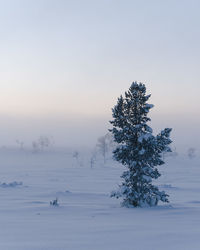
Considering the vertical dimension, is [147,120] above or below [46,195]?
above

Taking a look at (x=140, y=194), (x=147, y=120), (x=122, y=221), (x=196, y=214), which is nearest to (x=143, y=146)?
(x=147, y=120)

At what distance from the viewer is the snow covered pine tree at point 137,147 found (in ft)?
55.9

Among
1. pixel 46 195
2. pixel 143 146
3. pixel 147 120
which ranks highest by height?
pixel 147 120

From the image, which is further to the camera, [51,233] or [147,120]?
[147,120]

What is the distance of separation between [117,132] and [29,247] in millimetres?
10380

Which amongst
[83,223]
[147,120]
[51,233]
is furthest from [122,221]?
[147,120]

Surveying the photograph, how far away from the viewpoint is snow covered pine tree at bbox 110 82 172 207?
17047 mm

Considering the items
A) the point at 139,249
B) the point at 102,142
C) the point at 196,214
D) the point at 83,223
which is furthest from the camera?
the point at 102,142

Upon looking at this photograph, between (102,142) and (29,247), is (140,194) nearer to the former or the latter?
(29,247)

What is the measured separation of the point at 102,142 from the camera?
106 m

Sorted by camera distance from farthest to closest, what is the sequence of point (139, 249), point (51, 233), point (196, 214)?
point (196, 214), point (51, 233), point (139, 249)

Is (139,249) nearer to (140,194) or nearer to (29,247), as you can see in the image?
(29,247)

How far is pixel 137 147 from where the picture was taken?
1742 cm

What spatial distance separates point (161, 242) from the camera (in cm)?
849
